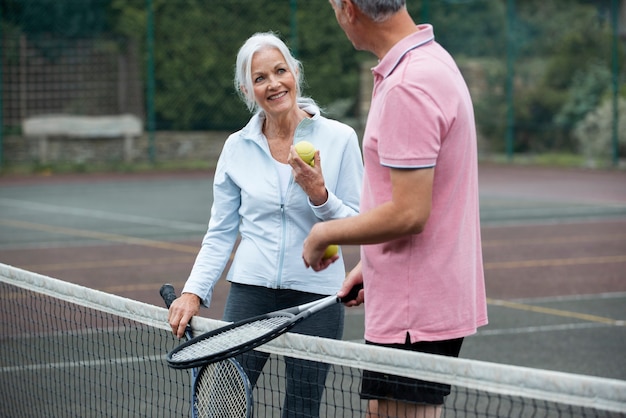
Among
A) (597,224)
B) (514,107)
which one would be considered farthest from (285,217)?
(514,107)

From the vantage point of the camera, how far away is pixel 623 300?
933 centimetres

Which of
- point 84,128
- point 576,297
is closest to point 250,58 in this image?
point 576,297

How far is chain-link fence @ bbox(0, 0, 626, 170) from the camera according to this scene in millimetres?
23688

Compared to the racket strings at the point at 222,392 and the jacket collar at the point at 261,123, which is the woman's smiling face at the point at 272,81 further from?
the racket strings at the point at 222,392

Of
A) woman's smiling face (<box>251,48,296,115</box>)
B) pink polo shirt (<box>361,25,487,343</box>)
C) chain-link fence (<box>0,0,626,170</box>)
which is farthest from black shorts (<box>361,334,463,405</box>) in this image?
chain-link fence (<box>0,0,626,170</box>)

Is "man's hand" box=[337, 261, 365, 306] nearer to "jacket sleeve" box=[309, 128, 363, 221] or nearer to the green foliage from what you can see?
"jacket sleeve" box=[309, 128, 363, 221]

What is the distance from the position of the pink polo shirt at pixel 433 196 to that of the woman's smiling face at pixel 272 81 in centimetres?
100

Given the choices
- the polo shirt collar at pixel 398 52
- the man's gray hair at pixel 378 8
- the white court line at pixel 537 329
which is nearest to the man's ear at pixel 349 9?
the man's gray hair at pixel 378 8

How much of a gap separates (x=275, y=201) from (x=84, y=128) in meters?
20.9

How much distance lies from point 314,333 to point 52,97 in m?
21.1

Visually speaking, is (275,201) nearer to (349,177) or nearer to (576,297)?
(349,177)

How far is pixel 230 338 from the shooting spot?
314 centimetres

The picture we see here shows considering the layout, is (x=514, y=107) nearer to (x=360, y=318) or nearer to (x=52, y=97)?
(x=52, y=97)

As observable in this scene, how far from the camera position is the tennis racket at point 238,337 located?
2.99 m
